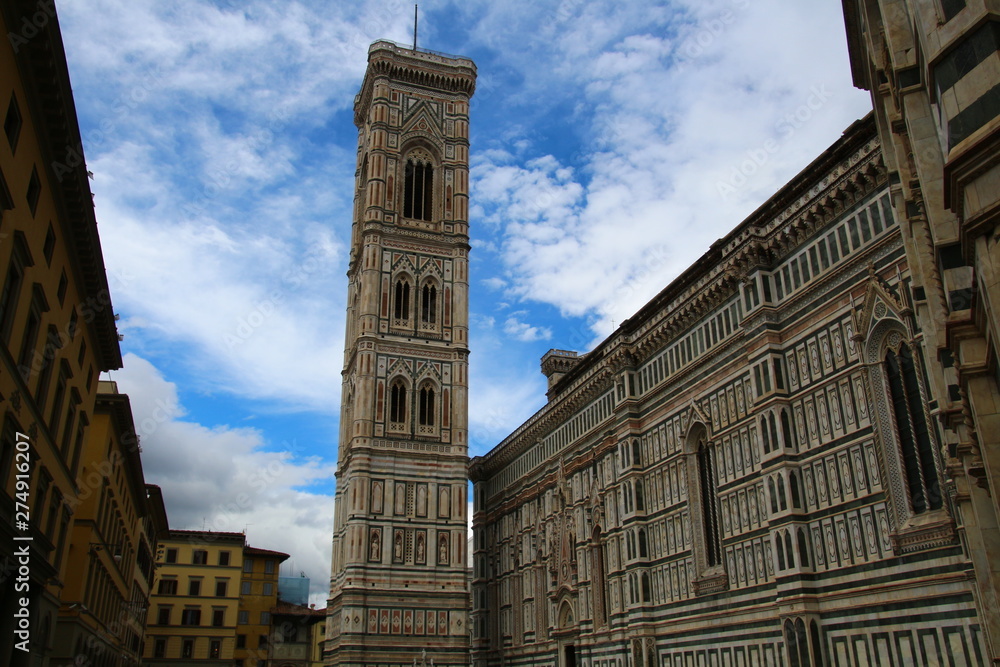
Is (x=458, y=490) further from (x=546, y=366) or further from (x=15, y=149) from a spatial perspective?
(x=15, y=149)

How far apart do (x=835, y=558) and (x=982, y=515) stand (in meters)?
11.9

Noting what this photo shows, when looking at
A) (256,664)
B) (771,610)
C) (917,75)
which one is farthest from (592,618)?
(256,664)

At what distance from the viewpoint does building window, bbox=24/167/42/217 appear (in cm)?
1628

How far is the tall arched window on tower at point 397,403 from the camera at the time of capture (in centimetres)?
5152

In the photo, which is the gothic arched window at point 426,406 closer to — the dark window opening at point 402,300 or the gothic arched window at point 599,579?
the dark window opening at point 402,300

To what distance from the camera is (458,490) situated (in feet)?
167

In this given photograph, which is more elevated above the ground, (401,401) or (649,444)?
(401,401)

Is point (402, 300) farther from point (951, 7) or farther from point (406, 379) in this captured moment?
point (951, 7)

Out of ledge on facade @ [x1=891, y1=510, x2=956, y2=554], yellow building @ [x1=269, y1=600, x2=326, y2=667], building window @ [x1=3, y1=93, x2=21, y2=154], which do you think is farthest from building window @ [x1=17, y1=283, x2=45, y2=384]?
yellow building @ [x1=269, y1=600, x2=326, y2=667]

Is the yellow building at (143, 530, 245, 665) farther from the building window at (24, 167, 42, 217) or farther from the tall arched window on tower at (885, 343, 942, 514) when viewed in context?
the tall arched window on tower at (885, 343, 942, 514)

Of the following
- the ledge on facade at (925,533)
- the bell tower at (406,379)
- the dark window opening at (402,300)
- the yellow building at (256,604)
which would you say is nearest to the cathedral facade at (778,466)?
the ledge on facade at (925,533)

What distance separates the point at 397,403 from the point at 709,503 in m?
25.8

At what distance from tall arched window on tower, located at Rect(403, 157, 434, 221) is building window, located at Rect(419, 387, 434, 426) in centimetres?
1224
